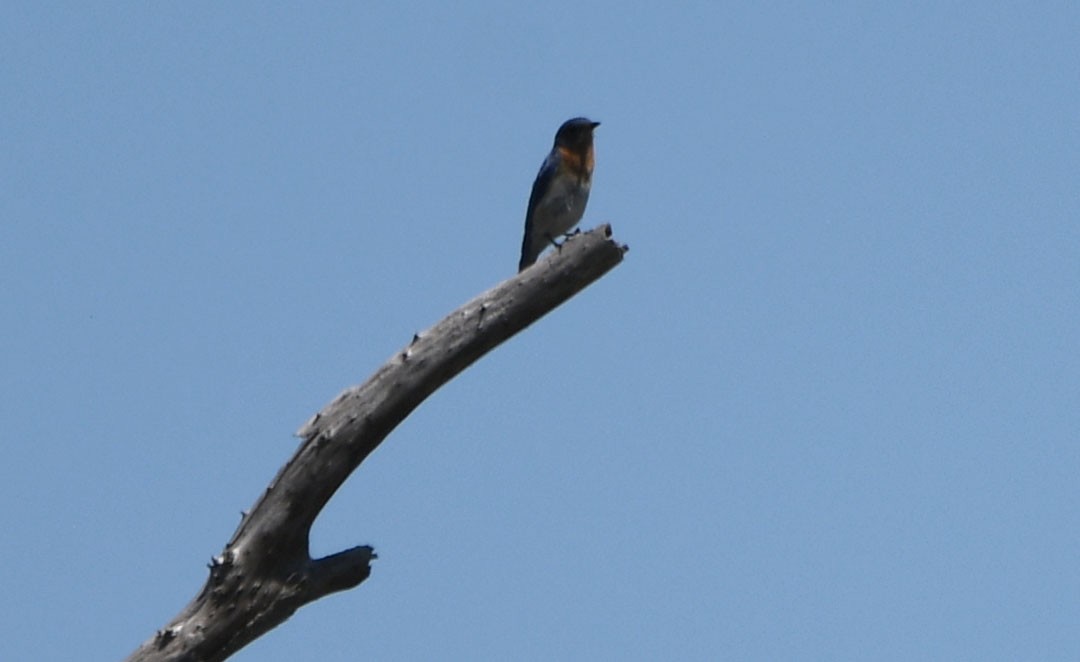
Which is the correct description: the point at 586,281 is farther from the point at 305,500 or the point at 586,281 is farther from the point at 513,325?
the point at 305,500

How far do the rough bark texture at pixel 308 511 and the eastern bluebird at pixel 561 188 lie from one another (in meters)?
5.27

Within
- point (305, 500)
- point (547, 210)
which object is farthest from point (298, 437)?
point (547, 210)

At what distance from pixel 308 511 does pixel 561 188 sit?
6071 millimetres

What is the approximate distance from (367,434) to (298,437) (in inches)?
11.9

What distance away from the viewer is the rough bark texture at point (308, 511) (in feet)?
24.0

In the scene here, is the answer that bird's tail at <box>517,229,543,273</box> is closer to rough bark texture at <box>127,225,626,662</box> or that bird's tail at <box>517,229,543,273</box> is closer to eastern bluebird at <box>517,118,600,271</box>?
eastern bluebird at <box>517,118,600,271</box>

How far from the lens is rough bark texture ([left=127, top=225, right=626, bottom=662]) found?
7.31m

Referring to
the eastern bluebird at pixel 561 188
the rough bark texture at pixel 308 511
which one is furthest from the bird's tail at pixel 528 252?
the rough bark texture at pixel 308 511

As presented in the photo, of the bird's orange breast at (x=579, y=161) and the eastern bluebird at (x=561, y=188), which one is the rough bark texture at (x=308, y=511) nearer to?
the eastern bluebird at (x=561, y=188)

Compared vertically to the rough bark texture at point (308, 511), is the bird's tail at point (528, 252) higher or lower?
higher

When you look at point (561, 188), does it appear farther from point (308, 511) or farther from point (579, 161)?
point (308, 511)

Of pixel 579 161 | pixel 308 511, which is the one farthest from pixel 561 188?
pixel 308 511

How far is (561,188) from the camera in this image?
1312 cm

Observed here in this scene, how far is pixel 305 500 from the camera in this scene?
24.4 feet
